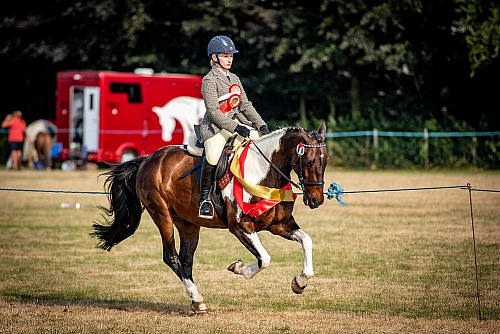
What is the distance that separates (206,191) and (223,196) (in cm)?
20

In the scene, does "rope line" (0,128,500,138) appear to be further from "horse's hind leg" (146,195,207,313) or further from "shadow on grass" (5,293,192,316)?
"horse's hind leg" (146,195,207,313)

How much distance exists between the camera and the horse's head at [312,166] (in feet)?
26.7

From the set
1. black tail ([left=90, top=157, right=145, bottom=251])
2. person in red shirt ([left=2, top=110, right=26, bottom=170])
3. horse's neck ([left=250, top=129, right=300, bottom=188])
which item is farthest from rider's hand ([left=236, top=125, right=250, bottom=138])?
person in red shirt ([left=2, top=110, right=26, bottom=170])

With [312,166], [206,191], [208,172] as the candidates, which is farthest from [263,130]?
[312,166]

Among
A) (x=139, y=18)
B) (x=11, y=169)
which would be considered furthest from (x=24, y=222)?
(x=139, y=18)

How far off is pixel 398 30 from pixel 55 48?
14.6 m

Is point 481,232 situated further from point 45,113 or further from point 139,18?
point 45,113

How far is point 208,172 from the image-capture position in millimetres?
8914

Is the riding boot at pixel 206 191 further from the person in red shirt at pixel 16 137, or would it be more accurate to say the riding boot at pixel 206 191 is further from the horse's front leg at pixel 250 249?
the person in red shirt at pixel 16 137

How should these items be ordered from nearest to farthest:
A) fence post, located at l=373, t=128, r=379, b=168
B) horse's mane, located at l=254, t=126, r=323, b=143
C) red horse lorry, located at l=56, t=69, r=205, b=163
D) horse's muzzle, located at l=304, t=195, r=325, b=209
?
horse's muzzle, located at l=304, t=195, r=325, b=209 → horse's mane, located at l=254, t=126, r=323, b=143 → red horse lorry, located at l=56, t=69, r=205, b=163 → fence post, located at l=373, t=128, r=379, b=168

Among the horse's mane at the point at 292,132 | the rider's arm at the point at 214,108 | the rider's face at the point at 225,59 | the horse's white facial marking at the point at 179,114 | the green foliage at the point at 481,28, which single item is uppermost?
the green foliage at the point at 481,28

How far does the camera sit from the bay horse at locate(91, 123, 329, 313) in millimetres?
8250

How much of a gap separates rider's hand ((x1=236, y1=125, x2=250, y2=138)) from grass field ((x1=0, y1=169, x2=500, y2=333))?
75.3 inches

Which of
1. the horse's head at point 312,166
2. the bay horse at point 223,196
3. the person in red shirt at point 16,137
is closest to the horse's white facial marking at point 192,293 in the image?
the bay horse at point 223,196
